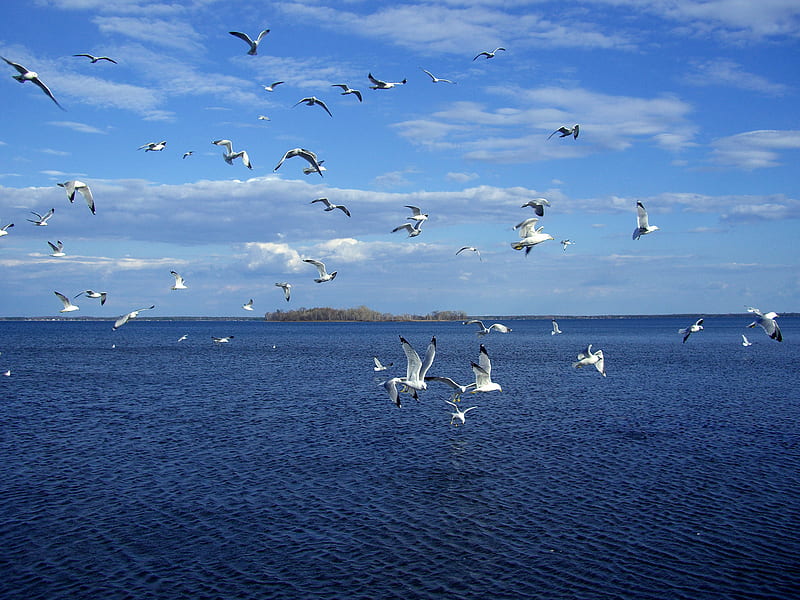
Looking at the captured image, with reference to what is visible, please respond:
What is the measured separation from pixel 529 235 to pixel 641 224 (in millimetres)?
4369

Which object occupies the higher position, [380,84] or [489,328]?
[380,84]

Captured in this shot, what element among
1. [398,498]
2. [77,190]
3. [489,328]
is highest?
[77,190]

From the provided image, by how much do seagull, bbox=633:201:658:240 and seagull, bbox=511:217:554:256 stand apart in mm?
3008

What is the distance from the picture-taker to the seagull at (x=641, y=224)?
21266mm

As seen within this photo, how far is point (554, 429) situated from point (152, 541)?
72.2 ft

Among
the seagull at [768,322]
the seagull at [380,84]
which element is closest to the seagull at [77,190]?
the seagull at [380,84]

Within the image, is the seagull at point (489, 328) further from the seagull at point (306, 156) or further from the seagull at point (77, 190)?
the seagull at point (77, 190)

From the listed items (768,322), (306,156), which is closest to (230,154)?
(306,156)

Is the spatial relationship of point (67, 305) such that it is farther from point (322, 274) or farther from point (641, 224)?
point (641, 224)

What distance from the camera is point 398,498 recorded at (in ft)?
76.7

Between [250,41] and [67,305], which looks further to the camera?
[67,305]

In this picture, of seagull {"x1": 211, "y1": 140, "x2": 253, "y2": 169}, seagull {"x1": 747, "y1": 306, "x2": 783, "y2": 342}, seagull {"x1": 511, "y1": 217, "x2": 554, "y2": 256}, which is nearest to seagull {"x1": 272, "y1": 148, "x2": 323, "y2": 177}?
seagull {"x1": 211, "y1": 140, "x2": 253, "y2": 169}

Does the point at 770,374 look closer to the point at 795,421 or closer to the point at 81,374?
the point at 795,421

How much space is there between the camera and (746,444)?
3175cm
